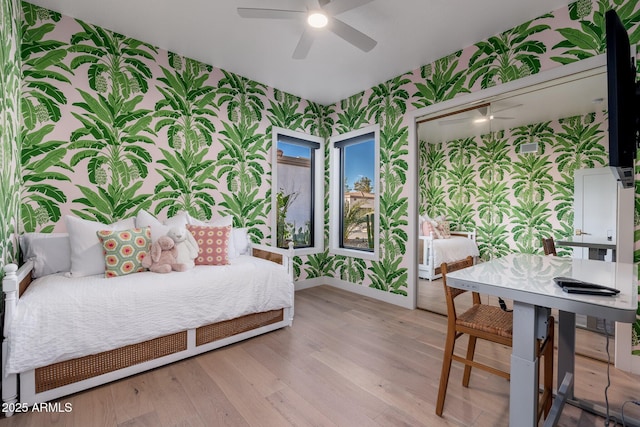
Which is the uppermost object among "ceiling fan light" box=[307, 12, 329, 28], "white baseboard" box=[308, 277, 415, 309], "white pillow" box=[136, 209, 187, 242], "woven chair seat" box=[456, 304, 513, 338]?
"ceiling fan light" box=[307, 12, 329, 28]

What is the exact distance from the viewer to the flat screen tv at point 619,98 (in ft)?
3.24

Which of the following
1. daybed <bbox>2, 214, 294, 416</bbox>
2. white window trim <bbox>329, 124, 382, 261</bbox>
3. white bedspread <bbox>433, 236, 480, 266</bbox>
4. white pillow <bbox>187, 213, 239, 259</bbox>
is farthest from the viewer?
white window trim <bbox>329, 124, 382, 261</bbox>

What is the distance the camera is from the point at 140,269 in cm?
219

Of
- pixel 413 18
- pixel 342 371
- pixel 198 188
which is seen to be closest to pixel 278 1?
pixel 413 18

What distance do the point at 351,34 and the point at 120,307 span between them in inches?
97.6

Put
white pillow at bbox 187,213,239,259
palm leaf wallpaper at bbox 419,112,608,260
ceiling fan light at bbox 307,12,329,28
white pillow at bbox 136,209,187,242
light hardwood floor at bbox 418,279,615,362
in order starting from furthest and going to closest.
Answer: white pillow at bbox 187,213,239,259
white pillow at bbox 136,209,187,242
palm leaf wallpaper at bbox 419,112,608,260
light hardwood floor at bbox 418,279,615,362
ceiling fan light at bbox 307,12,329,28

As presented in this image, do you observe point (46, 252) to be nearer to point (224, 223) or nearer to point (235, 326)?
point (224, 223)

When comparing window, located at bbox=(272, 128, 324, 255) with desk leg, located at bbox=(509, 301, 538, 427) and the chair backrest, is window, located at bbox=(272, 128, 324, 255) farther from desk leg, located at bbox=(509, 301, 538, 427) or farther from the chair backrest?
→ desk leg, located at bbox=(509, 301, 538, 427)

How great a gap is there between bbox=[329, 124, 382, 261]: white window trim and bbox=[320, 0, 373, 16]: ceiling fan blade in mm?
1736

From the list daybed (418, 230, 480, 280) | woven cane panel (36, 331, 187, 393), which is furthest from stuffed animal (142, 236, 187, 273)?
daybed (418, 230, 480, 280)

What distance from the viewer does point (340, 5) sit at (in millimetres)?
1896

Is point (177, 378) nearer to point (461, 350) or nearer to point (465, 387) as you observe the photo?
point (465, 387)

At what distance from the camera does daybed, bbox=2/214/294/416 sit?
4.98 feet

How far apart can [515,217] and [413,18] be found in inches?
78.6
